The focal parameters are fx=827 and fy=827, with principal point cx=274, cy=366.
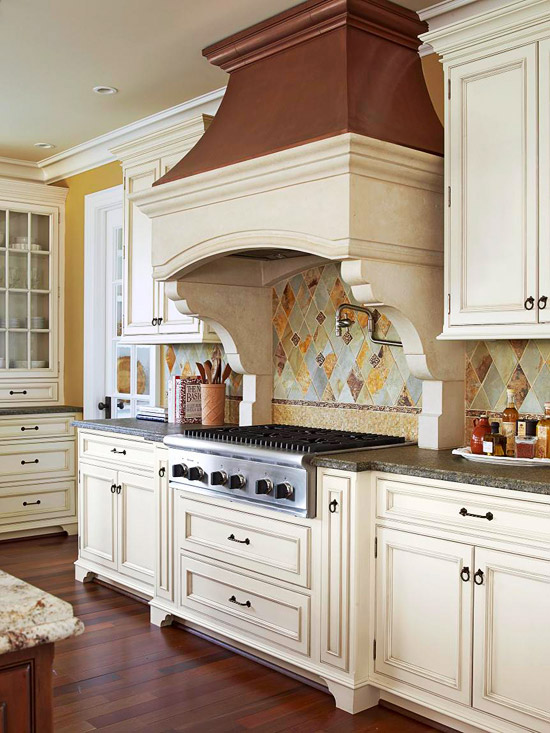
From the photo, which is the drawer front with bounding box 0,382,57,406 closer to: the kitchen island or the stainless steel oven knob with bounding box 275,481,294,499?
the stainless steel oven knob with bounding box 275,481,294,499

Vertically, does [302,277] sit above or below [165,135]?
below

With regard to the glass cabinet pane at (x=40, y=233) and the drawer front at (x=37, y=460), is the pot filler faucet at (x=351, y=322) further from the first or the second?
the glass cabinet pane at (x=40, y=233)

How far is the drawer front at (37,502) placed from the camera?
555 cm

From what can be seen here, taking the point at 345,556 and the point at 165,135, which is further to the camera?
the point at 165,135

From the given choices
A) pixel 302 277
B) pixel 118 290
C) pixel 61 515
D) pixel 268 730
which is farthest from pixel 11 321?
pixel 268 730

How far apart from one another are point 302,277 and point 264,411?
2.36ft

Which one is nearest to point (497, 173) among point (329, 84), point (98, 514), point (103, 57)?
point (329, 84)

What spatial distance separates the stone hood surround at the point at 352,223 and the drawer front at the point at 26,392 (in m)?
2.47

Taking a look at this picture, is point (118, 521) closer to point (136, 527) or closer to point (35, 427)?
point (136, 527)

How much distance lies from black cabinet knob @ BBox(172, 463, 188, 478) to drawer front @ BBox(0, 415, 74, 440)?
210 cm

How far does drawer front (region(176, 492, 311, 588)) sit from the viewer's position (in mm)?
3150

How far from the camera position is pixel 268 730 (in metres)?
2.79

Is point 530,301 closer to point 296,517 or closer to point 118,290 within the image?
point 296,517

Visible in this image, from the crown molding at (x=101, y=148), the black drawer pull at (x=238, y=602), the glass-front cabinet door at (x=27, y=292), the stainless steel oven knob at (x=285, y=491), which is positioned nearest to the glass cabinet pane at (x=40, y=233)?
the glass-front cabinet door at (x=27, y=292)
